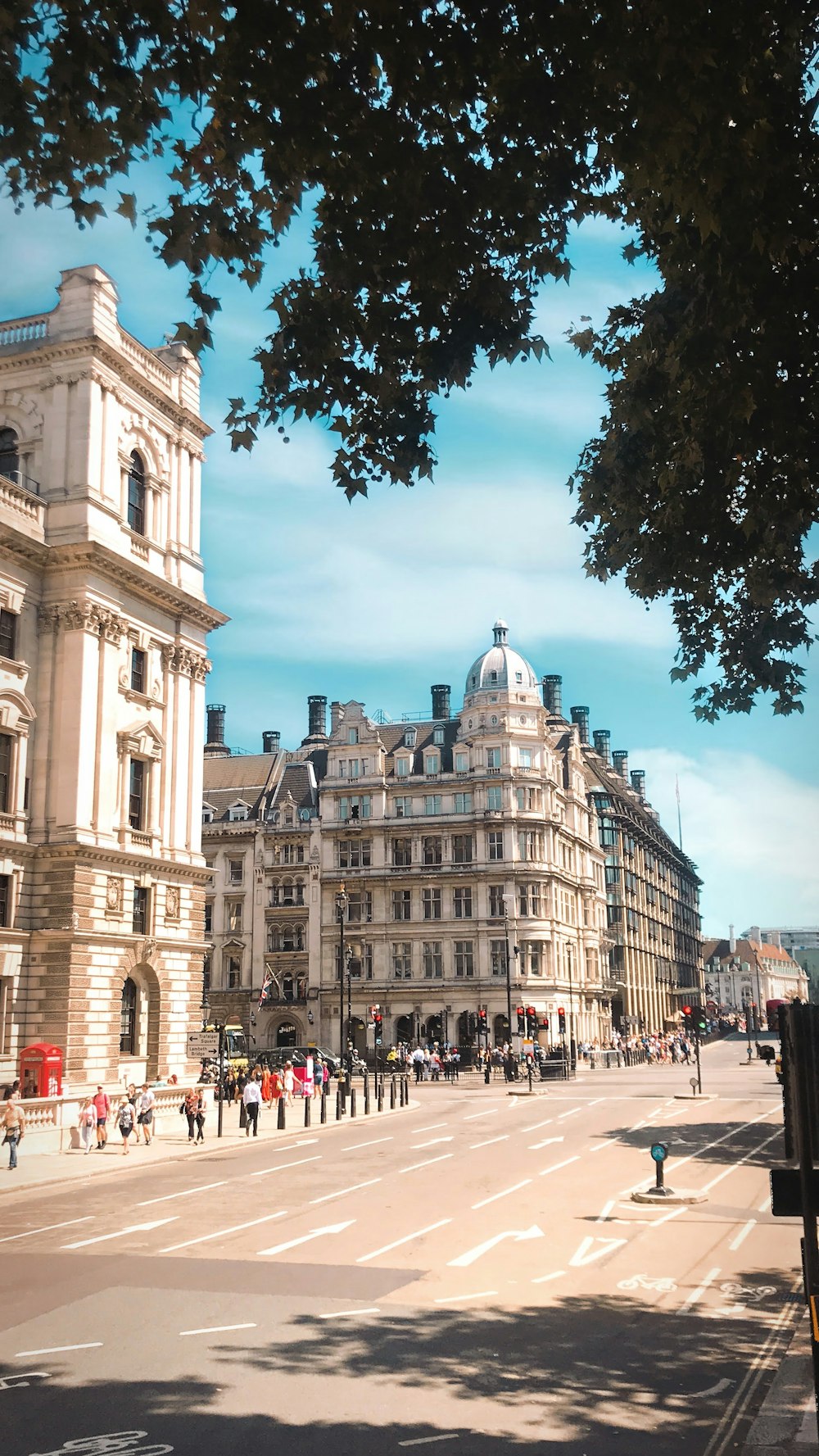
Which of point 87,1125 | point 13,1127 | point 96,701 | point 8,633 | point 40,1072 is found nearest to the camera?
point 13,1127

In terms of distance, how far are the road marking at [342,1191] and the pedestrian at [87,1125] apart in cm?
1016

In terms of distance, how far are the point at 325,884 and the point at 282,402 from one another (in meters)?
75.1

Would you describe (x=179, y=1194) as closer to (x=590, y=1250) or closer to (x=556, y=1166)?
(x=556, y=1166)

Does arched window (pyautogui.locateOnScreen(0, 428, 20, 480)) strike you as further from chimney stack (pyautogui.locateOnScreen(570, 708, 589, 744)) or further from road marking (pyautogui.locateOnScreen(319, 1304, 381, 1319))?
chimney stack (pyautogui.locateOnScreen(570, 708, 589, 744))

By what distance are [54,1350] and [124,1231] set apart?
7.44 metres

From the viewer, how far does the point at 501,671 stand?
81.2 m

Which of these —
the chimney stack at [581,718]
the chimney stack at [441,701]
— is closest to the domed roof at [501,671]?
the chimney stack at [441,701]

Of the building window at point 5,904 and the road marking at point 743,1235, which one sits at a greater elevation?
the building window at point 5,904

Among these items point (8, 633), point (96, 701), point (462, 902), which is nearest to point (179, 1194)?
point (96, 701)

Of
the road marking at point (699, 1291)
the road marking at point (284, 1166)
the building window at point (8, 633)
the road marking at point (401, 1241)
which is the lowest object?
the road marking at point (284, 1166)

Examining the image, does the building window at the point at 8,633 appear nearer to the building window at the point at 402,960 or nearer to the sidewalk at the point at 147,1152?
the sidewalk at the point at 147,1152

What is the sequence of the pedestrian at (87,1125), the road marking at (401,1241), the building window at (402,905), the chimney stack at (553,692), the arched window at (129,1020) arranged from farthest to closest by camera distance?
the chimney stack at (553,692), the building window at (402,905), the arched window at (129,1020), the pedestrian at (87,1125), the road marking at (401,1241)

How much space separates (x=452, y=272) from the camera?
27.7 feet

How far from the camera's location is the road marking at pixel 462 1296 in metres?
13.0
